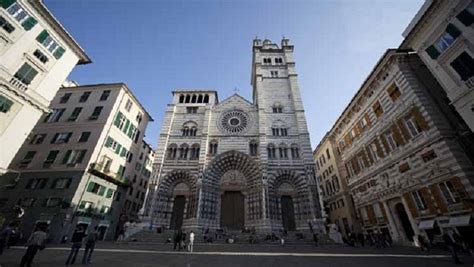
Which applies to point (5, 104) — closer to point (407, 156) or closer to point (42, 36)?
point (42, 36)

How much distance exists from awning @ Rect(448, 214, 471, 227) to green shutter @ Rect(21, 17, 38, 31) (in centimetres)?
3236

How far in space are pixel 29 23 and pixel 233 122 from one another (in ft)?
71.7

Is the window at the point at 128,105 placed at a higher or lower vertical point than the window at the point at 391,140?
higher

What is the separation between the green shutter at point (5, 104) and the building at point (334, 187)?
28355mm

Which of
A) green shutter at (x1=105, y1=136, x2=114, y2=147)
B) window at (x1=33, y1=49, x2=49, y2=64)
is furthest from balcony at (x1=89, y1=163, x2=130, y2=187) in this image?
window at (x1=33, y1=49, x2=49, y2=64)

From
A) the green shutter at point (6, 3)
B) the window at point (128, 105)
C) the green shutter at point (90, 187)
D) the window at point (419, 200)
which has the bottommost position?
the window at point (419, 200)

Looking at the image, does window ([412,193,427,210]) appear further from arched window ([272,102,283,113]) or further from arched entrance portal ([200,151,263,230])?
arched window ([272,102,283,113])

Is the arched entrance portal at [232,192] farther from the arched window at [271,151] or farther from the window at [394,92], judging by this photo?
the window at [394,92]

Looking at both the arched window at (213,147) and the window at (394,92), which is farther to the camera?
the arched window at (213,147)

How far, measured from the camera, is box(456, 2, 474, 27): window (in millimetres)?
11711

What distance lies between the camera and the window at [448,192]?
12.8 metres

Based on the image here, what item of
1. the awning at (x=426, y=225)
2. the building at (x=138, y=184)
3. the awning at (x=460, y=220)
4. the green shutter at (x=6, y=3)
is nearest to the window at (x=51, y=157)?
the building at (x=138, y=184)

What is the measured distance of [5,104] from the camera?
15.1 m

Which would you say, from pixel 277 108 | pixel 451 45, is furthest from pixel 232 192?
pixel 451 45
